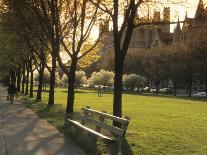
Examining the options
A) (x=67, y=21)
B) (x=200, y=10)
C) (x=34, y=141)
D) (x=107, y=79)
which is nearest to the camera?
(x=34, y=141)

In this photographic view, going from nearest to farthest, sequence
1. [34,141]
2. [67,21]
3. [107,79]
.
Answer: [34,141] < [67,21] < [107,79]

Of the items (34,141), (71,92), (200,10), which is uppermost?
(200,10)

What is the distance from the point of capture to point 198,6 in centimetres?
1489

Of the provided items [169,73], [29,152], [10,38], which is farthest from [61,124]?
[169,73]

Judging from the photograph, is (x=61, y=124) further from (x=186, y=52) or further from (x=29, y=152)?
Answer: (x=186, y=52)

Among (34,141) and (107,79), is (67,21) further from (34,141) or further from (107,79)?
(107,79)

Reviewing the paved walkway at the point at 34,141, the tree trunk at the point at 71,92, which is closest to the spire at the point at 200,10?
the paved walkway at the point at 34,141

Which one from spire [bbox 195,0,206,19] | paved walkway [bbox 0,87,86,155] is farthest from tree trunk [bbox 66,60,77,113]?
spire [bbox 195,0,206,19]

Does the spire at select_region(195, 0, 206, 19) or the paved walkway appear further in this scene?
the spire at select_region(195, 0, 206, 19)

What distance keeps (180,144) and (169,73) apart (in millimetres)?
77118

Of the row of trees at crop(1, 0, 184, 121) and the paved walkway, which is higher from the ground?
the row of trees at crop(1, 0, 184, 121)

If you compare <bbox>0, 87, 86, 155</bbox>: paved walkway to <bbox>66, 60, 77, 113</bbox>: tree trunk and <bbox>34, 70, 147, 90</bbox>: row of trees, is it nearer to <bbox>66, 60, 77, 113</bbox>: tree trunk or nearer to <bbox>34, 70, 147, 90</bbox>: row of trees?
<bbox>66, 60, 77, 113</bbox>: tree trunk

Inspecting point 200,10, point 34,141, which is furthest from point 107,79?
point 34,141

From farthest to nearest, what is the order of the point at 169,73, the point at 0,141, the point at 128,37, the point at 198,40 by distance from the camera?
the point at 169,73, the point at 198,40, the point at 128,37, the point at 0,141
